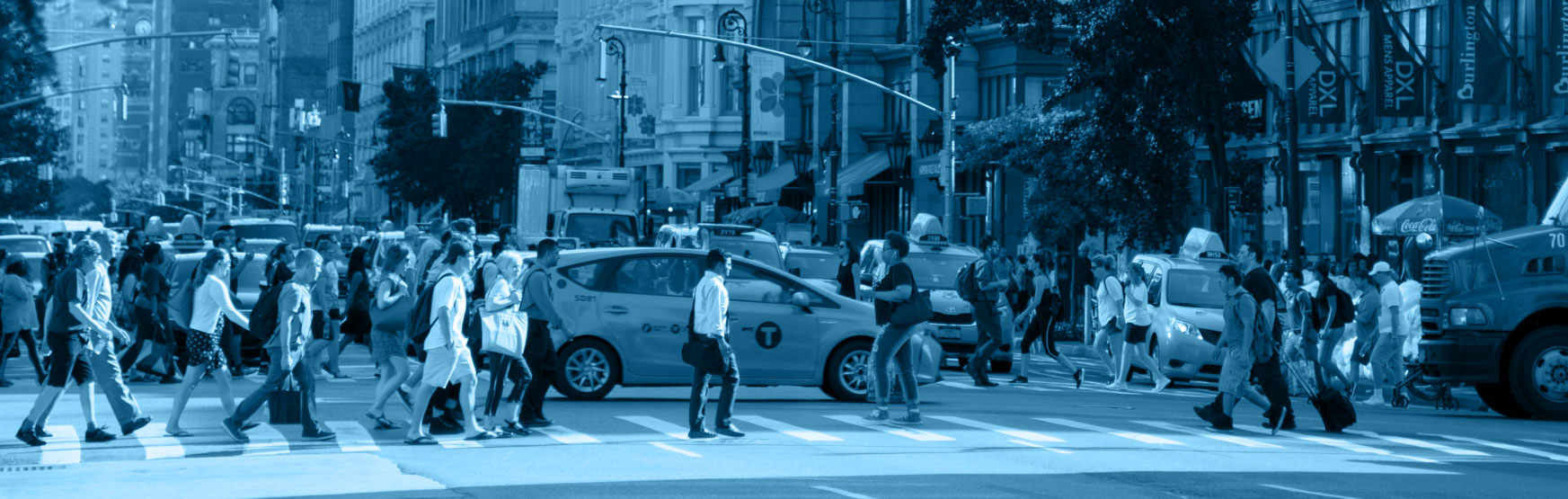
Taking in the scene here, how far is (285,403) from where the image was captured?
1502cm

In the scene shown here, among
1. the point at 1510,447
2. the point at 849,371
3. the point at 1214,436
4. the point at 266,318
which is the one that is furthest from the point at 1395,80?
the point at 266,318

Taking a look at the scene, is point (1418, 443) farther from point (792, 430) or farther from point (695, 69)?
point (695, 69)

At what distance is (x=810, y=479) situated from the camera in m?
12.7

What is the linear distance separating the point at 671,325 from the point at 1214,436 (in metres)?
4.96

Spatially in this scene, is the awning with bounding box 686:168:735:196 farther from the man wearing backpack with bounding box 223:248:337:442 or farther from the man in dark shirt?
the man wearing backpack with bounding box 223:248:337:442

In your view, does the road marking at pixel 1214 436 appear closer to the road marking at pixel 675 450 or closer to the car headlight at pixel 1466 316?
the car headlight at pixel 1466 316

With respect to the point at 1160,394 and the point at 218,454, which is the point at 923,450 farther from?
the point at 1160,394

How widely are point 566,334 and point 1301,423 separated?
20.4 ft

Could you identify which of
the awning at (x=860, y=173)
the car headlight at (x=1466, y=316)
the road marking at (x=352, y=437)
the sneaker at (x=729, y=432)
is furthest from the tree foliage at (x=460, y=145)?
the sneaker at (x=729, y=432)

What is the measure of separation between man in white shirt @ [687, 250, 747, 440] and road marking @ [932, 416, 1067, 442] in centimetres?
207

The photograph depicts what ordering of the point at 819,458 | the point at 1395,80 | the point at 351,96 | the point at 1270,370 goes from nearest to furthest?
the point at 819,458, the point at 1270,370, the point at 1395,80, the point at 351,96

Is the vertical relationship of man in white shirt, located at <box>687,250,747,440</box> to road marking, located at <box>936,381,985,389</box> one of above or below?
above

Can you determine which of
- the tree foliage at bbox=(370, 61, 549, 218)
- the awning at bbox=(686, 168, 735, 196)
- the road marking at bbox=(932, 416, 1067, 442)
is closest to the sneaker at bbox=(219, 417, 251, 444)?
the road marking at bbox=(932, 416, 1067, 442)

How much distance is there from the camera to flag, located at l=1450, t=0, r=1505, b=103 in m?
33.5
